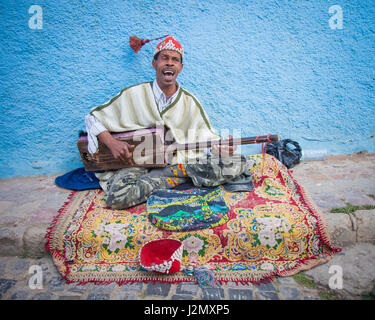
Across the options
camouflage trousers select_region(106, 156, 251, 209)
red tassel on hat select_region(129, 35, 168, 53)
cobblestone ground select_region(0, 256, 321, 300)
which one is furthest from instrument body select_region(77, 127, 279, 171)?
cobblestone ground select_region(0, 256, 321, 300)

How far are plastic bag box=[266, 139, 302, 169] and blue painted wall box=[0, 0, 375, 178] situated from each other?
169 millimetres

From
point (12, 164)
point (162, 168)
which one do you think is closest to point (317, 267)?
point (162, 168)

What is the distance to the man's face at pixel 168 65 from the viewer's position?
271 centimetres

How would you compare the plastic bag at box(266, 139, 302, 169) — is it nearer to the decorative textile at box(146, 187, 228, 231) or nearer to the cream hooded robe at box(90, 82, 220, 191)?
the cream hooded robe at box(90, 82, 220, 191)

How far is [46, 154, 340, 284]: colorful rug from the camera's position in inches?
75.9

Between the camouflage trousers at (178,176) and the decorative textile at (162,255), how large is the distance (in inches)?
26.2

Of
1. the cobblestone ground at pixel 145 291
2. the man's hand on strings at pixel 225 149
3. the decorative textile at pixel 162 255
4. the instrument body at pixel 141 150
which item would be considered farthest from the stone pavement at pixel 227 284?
the man's hand on strings at pixel 225 149

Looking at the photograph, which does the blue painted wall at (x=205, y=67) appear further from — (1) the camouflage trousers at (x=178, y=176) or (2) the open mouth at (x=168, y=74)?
(1) the camouflage trousers at (x=178, y=176)

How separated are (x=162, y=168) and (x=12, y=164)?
7.38 feet

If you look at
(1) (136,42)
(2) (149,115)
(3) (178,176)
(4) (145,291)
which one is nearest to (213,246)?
(4) (145,291)

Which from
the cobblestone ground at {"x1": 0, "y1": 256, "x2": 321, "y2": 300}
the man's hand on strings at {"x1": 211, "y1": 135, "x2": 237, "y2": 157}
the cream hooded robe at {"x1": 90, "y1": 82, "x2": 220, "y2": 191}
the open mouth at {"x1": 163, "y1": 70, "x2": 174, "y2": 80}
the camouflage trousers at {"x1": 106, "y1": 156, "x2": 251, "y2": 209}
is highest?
the open mouth at {"x1": 163, "y1": 70, "x2": 174, "y2": 80}

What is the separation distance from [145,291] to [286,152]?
2.56m

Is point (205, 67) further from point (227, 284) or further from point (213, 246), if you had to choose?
point (227, 284)

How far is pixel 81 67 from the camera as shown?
3191mm
